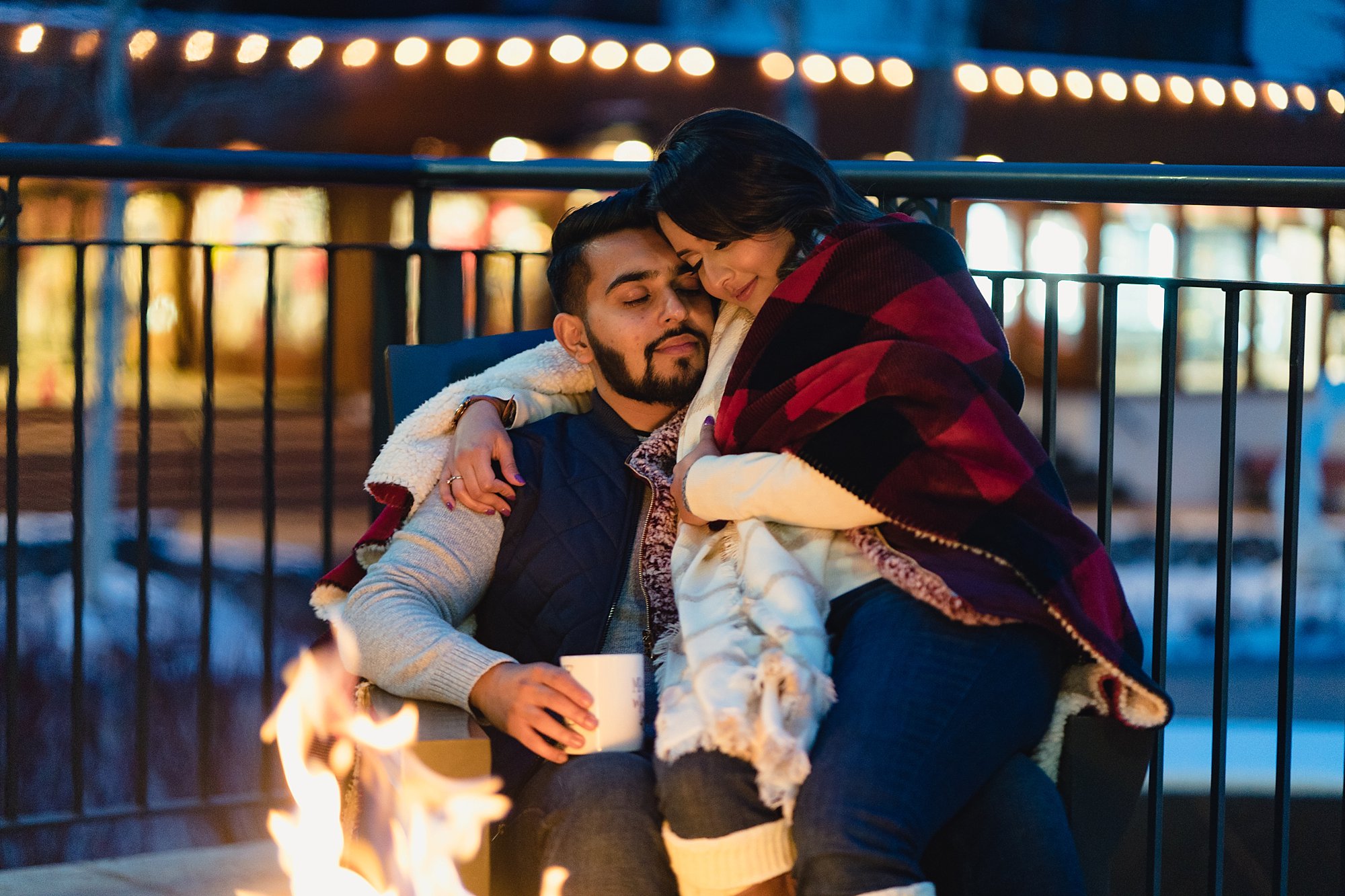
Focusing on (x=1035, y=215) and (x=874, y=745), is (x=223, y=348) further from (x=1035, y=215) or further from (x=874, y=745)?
(x=874, y=745)

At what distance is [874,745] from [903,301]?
610 millimetres

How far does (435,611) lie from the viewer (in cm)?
194

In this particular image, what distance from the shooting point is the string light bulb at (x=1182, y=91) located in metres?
12.1

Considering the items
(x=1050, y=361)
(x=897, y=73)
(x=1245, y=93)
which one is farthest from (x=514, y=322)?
(x=1245, y=93)

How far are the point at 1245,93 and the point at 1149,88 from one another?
96 centimetres

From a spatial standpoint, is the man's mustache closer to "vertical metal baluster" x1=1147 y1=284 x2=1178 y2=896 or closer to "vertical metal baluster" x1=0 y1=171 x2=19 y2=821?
"vertical metal baluster" x1=1147 y1=284 x2=1178 y2=896

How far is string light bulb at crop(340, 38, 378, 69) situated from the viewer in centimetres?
1149

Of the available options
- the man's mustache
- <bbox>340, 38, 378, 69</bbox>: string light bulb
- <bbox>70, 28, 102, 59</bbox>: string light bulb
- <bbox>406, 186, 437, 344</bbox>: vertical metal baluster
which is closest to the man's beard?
the man's mustache

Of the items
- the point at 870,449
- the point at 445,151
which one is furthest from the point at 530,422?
the point at 445,151

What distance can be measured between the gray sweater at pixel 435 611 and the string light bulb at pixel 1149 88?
11391mm

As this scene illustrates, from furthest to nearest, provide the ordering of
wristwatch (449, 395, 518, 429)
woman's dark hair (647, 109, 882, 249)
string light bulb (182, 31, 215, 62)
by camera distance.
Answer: string light bulb (182, 31, 215, 62), wristwatch (449, 395, 518, 429), woman's dark hair (647, 109, 882, 249)

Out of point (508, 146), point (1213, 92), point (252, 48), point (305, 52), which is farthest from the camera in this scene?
point (1213, 92)

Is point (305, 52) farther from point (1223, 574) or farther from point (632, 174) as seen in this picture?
point (1223, 574)

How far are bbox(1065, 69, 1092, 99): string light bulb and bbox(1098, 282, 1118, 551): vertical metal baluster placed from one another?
34.4 ft
